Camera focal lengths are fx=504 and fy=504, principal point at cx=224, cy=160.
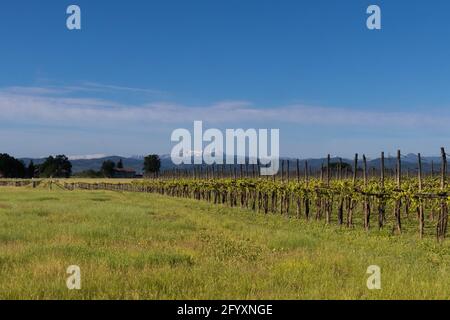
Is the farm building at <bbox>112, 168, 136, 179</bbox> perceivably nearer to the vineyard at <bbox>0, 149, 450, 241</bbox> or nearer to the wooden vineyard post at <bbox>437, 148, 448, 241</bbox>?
the vineyard at <bbox>0, 149, 450, 241</bbox>

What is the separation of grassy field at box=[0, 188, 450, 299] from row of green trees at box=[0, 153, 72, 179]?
119m

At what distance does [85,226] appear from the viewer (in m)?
17.3

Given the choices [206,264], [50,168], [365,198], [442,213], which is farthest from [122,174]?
[206,264]

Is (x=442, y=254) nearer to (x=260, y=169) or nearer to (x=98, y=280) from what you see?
(x=98, y=280)

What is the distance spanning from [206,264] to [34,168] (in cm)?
14275

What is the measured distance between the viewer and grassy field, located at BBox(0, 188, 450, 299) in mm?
8008

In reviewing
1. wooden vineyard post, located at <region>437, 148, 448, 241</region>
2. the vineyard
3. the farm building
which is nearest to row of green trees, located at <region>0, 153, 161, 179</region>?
the farm building

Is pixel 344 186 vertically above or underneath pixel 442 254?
above

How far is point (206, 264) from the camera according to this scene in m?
10.4

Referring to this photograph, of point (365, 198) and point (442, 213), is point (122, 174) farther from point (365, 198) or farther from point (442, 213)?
point (442, 213)

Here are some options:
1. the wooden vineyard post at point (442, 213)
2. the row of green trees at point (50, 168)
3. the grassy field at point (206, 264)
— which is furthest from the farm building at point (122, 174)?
the grassy field at point (206, 264)

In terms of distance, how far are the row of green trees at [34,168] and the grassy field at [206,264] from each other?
119 meters
